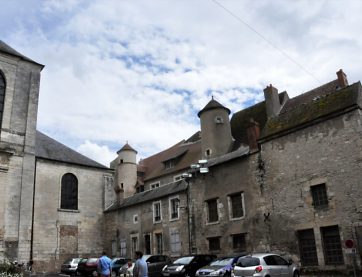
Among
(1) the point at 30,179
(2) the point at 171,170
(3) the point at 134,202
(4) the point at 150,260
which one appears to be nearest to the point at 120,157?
(2) the point at 171,170

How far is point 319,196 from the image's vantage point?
58.6 feet

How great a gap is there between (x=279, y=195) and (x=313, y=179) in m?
2.04

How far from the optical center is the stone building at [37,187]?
26.5 meters

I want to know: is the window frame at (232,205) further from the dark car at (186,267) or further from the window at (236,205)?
the dark car at (186,267)

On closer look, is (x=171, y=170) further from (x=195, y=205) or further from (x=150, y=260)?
(x=150, y=260)

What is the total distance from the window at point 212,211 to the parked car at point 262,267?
821 cm

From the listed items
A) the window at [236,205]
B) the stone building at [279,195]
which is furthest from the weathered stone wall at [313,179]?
the window at [236,205]

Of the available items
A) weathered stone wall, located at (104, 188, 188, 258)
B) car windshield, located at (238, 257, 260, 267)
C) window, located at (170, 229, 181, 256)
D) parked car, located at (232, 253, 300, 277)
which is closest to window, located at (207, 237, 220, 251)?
A: weathered stone wall, located at (104, 188, 188, 258)

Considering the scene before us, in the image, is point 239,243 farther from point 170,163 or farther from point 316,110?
point 170,163

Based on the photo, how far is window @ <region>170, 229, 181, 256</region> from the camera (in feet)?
81.9

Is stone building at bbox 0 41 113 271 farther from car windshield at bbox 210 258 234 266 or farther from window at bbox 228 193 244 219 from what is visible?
car windshield at bbox 210 258 234 266

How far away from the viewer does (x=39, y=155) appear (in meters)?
31.0

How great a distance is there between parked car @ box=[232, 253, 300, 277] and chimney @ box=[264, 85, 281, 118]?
51.2 ft

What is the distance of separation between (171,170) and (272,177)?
624 inches
